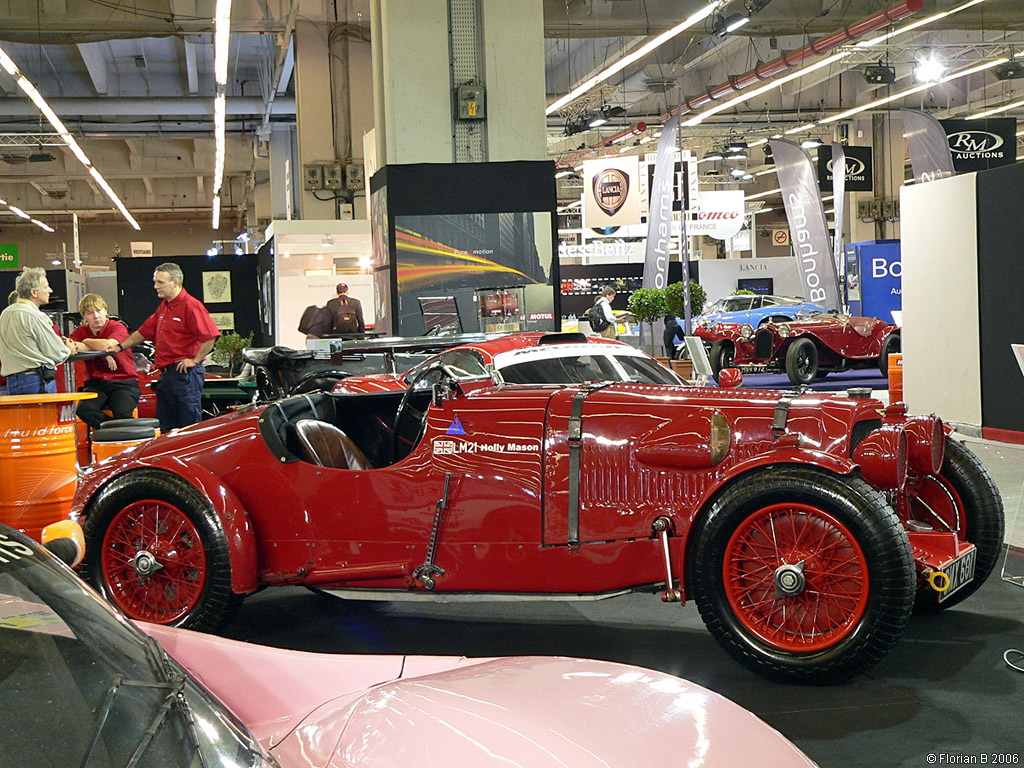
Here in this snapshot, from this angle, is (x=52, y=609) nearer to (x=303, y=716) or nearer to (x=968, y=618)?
(x=303, y=716)

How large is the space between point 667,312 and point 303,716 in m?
13.6

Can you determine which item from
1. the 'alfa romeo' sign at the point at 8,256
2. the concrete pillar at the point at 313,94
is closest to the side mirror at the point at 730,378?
the concrete pillar at the point at 313,94

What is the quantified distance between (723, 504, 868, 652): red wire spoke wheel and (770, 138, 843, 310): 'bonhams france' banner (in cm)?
1544

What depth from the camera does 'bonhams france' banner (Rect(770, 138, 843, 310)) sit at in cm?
Result: 1862

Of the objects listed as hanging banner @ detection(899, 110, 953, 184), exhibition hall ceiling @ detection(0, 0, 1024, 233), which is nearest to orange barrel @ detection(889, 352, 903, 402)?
hanging banner @ detection(899, 110, 953, 184)

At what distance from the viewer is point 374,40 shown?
39.4 feet

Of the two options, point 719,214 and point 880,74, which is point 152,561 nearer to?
point 880,74

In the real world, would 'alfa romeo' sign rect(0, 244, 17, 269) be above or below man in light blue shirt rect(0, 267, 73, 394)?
above

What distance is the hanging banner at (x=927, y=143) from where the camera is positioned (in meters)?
16.3

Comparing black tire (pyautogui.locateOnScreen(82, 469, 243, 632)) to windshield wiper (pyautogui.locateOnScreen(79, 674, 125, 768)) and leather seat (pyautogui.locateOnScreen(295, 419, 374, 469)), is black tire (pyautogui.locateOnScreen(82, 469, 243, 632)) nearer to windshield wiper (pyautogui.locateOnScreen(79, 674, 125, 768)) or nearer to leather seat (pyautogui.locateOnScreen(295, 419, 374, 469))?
leather seat (pyautogui.locateOnScreen(295, 419, 374, 469))

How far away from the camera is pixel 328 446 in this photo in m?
4.72

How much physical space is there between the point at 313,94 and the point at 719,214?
12626 millimetres

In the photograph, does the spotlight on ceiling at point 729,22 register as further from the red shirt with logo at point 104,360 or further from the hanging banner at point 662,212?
the red shirt with logo at point 104,360

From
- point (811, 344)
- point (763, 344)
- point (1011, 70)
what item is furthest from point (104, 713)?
point (1011, 70)
